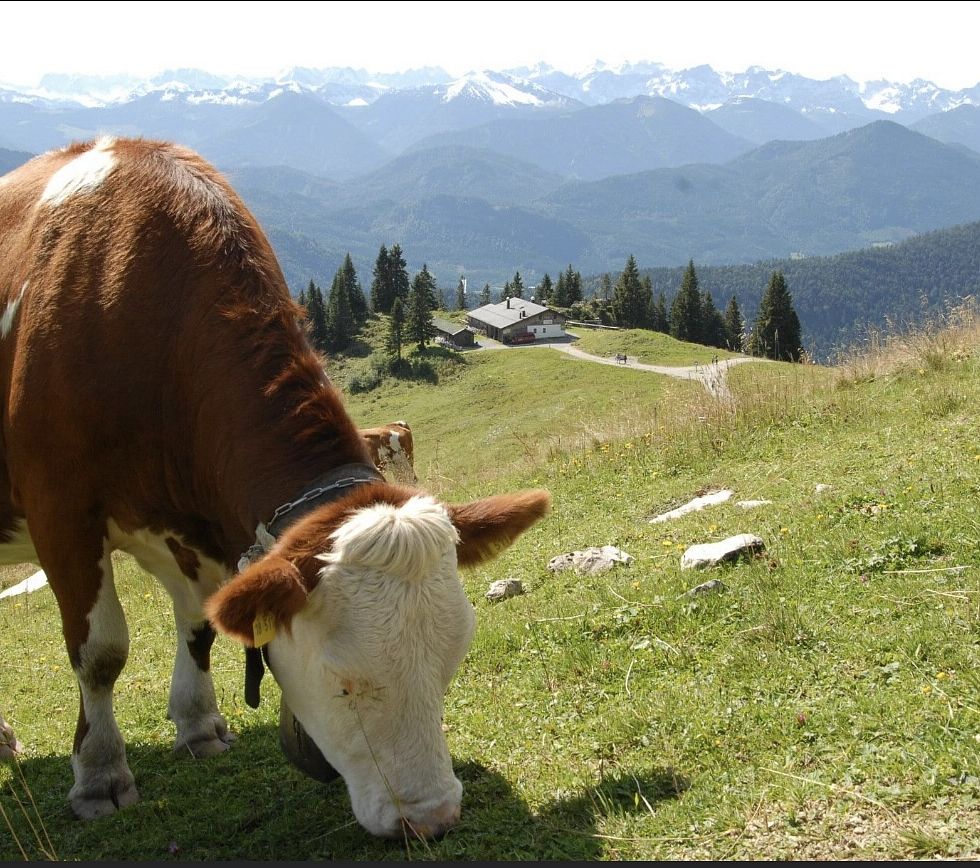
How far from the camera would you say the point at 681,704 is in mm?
4703

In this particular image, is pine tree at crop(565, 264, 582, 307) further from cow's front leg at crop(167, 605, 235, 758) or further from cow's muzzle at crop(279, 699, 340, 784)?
cow's muzzle at crop(279, 699, 340, 784)

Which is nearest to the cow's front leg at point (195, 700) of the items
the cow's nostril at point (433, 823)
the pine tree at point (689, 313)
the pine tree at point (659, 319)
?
the cow's nostril at point (433, 823)

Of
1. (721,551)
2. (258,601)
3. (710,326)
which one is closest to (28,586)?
(721,551)

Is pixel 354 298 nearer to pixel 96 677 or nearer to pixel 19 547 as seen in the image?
pixel 19 547

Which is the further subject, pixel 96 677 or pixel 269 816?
pixel 96 677

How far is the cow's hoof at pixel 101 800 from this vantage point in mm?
4953

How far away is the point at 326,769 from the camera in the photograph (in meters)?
4.05

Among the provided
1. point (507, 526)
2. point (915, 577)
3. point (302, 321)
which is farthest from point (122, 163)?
point (915, 577)

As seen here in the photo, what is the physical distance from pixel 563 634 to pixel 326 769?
2.33 metres

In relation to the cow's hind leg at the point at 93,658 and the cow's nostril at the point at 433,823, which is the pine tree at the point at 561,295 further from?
the cow's nostril at the point at 433,823

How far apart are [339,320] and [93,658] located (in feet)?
313

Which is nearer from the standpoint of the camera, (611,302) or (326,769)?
(326,769)

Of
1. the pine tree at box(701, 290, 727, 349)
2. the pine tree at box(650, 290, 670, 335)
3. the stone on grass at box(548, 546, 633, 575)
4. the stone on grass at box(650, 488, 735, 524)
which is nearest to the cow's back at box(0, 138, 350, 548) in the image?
the stone on grass at box(548, 546, 633, 575)

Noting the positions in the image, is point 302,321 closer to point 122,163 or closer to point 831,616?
point 122,163
